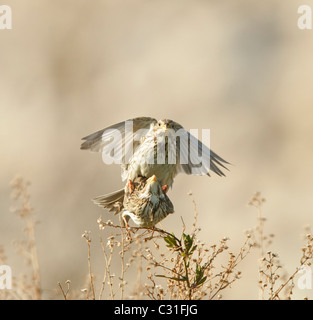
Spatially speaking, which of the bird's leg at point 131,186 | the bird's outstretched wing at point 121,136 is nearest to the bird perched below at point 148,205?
the bird's leg at point 131,186

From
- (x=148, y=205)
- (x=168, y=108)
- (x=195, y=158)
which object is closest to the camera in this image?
(x=148, y=205)

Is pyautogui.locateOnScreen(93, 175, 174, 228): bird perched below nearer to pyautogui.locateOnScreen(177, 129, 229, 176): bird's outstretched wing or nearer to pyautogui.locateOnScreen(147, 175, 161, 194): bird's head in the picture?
pyautogui.locateOnScreen(147, 175, 161, 194): bird's head

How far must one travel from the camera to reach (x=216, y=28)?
1554 centimetres

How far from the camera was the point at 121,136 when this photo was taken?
23.8 ft

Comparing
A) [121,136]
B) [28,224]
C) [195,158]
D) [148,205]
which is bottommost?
[28,224]

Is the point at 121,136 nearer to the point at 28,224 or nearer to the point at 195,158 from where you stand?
the point at 195,158

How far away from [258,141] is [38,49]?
5.37 metres

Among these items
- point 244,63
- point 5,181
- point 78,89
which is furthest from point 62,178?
point 244,63

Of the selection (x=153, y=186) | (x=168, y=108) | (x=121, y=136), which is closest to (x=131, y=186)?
(x=153, y=186)

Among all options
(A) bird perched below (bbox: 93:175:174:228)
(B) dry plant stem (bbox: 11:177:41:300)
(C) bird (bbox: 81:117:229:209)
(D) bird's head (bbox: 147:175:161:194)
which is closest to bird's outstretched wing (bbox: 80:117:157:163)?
(C) bird (bbox: 81:117:229:209)

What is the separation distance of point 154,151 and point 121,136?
52 centimetres

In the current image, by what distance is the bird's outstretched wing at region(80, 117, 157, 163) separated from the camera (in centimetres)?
691

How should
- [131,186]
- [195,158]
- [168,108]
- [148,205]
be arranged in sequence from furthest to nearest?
[168,108] < [195,158] < [131,186] < [148,205]

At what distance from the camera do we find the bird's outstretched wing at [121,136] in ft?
22.7
